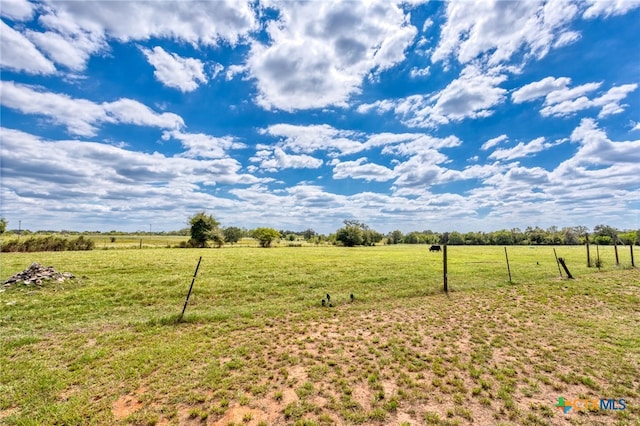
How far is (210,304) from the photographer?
38.4 ft

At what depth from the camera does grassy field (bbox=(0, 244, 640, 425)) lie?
4.57m

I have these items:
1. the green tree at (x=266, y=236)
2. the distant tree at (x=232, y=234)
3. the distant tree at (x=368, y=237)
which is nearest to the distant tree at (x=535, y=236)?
the distant tree at (x=368, y=237)

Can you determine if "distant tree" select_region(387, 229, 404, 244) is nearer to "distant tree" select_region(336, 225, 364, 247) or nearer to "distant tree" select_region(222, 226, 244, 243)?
"distant tree" select_region(336, 225, 364, 247)

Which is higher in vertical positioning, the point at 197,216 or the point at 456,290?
the point at 197,216

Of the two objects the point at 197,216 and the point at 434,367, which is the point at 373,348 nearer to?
the point at 434,367

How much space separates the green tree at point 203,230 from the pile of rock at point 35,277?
40478mm

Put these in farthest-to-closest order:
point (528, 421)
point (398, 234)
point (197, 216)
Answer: point (398, 234)
point (197, 216)
point (528, 421)

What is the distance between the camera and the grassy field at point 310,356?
15.0 ft

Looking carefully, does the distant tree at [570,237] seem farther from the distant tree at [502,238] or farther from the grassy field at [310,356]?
the grassy field at [310,356]

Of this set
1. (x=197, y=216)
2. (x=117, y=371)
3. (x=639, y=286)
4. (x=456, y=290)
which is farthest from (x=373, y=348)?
(x=197, y=216)

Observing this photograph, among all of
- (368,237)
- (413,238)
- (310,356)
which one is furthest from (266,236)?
(413,238)

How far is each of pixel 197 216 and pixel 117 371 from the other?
173 ft

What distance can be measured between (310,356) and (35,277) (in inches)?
582

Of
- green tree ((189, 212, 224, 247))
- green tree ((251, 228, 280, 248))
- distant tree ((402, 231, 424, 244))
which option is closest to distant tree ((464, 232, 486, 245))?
distant tree ((402, 231, 424, 244))
